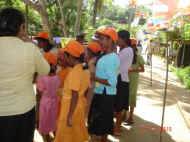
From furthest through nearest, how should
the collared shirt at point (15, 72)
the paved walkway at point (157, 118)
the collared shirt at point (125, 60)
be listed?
the paved walkway at point (157, 118) < the collared shirt at point (125, 60) < the collared shirt at point (15, 72)

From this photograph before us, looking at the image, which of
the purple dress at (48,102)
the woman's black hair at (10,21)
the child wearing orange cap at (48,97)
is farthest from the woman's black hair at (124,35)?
the woman's black hair at (10,21)

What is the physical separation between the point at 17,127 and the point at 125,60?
11.1ft

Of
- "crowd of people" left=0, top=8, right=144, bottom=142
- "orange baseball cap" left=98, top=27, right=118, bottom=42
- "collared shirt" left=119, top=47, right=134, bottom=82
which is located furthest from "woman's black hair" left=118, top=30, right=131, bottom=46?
"orange baseball cap" left=98, top=27, right=118, bottom=42

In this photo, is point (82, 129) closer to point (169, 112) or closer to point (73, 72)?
point (73, 72)

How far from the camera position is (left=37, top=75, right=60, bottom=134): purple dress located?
5.35 m

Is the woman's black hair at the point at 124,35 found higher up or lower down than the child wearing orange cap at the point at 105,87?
higher up

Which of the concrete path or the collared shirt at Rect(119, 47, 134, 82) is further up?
the collared shirt at Rect(119, 47, 134, 82)

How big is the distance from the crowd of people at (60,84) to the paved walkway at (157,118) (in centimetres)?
49

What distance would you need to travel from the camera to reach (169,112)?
9.96 meters

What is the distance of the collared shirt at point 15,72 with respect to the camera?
3.65 m

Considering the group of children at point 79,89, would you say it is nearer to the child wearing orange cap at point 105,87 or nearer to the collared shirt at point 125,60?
the child wearing orange cap at point 105,87

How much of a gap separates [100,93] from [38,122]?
90 centimetres

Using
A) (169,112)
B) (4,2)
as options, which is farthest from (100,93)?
(4,2)

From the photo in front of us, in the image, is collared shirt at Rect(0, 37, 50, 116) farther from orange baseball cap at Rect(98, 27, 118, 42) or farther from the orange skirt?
orange baseball cap at Rect(98, 27, 118, 42)
